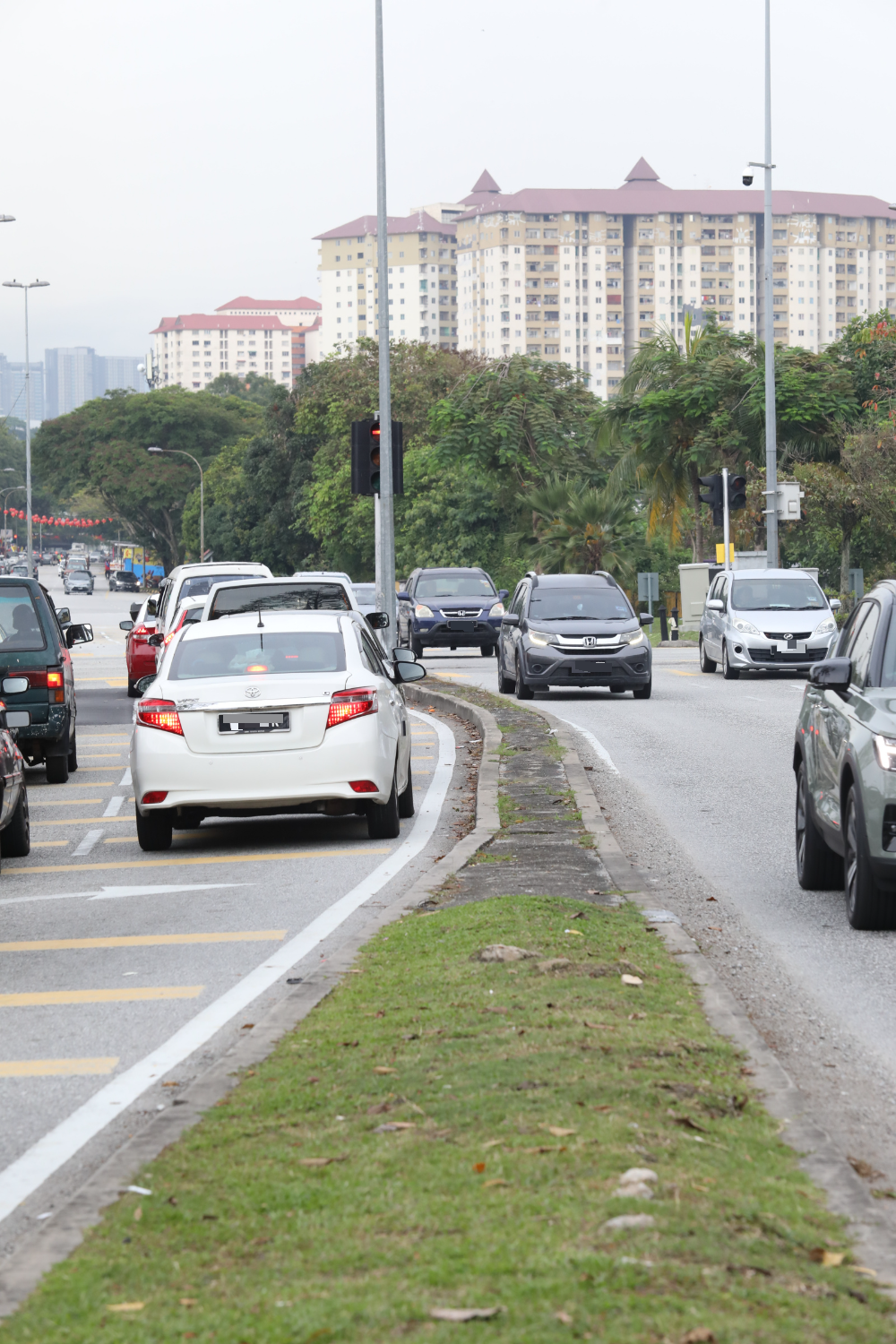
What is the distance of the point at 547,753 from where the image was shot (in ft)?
52.6

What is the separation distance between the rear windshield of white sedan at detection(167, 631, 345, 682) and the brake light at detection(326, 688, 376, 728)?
1.06 ft

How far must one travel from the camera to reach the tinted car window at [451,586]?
38562 millimetres

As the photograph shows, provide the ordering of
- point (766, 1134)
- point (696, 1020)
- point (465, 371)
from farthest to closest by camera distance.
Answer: point (465, 371) → point (696, 1020) → point (766, 1134)

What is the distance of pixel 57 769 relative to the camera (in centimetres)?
1659

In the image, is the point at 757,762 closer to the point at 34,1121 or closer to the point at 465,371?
the point at 34,1121

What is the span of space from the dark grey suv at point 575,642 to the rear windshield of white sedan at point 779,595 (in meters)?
4.31

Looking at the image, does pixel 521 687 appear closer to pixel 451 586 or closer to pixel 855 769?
pixel 451 586

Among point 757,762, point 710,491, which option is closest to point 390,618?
point 757,762

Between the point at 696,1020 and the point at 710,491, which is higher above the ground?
the point at 710,491

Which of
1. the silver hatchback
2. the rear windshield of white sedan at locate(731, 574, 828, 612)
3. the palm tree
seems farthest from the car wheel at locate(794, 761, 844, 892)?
the palm tree

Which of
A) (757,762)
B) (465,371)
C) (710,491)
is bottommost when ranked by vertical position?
(757,762)

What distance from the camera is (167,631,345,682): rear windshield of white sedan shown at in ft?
39.6

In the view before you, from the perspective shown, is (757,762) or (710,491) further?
(710,491)

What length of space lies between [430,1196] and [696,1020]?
2.37 m
